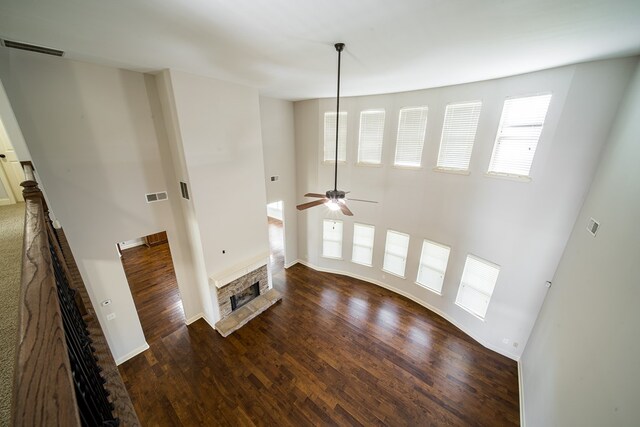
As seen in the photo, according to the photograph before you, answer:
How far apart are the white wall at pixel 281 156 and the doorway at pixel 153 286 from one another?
3624 millimetres

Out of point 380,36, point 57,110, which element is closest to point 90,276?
point 57,110

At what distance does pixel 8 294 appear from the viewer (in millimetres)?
1438

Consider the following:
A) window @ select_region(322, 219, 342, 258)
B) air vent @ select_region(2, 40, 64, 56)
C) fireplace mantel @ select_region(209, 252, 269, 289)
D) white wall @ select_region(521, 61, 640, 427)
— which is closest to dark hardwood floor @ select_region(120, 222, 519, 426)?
white wall @ select_region(521, 61, 640, 427)

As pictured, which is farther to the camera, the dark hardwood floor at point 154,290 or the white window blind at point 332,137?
the white window blind at point 332,137

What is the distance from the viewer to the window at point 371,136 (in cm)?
609

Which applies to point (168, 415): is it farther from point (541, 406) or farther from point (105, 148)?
point (541, 406)

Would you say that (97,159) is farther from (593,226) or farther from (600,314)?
(593,226)

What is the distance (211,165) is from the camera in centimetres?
471

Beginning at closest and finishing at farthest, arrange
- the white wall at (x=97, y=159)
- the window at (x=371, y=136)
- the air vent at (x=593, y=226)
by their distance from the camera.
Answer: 1. the air vent at (x=593, y=226)
2. the white wall at (x=97, y=159)
3. the window at (x=371, y=136)

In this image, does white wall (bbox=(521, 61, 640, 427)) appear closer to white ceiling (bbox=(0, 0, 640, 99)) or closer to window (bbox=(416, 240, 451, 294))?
white ceiling (bbox=(0, 0, 640, 99))

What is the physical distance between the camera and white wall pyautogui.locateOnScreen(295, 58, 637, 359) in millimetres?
3621

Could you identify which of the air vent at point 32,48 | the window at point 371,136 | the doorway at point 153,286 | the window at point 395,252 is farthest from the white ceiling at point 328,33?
the window at point 395,252

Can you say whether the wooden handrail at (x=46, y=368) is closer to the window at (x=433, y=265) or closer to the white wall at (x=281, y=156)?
the white wall at (x=281, y=156)

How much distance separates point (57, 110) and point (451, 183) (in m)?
7.21
